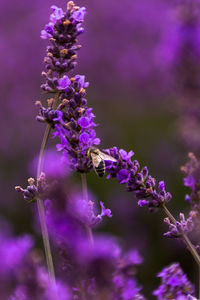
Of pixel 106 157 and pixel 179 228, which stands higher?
pixel 106 157

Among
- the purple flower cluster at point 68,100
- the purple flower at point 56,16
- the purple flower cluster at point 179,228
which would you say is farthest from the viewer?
the purple flower at point 56,16

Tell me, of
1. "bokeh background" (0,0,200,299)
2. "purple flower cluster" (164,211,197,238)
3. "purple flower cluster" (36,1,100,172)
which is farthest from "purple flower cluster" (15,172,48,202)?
"bokeh background" (0,0,200,299)

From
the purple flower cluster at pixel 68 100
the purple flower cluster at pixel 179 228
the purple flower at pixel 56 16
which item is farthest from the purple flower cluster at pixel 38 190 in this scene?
the purple flower at pixel 56 16

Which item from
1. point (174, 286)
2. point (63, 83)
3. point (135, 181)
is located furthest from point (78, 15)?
point (174, 286)

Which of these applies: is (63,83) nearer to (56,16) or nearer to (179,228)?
(56,16)

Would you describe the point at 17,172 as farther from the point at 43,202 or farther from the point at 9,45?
the point at 43,202

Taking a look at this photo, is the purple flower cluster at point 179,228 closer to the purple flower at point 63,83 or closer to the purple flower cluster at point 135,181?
the purple flower cluster at point 135,181

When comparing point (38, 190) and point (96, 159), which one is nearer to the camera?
point (38, 190)

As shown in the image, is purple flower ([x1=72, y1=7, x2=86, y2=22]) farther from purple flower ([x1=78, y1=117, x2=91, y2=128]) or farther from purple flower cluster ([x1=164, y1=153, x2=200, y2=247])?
purple flower cluster ([x1=164, y1=153, x2=200, y2=247])
